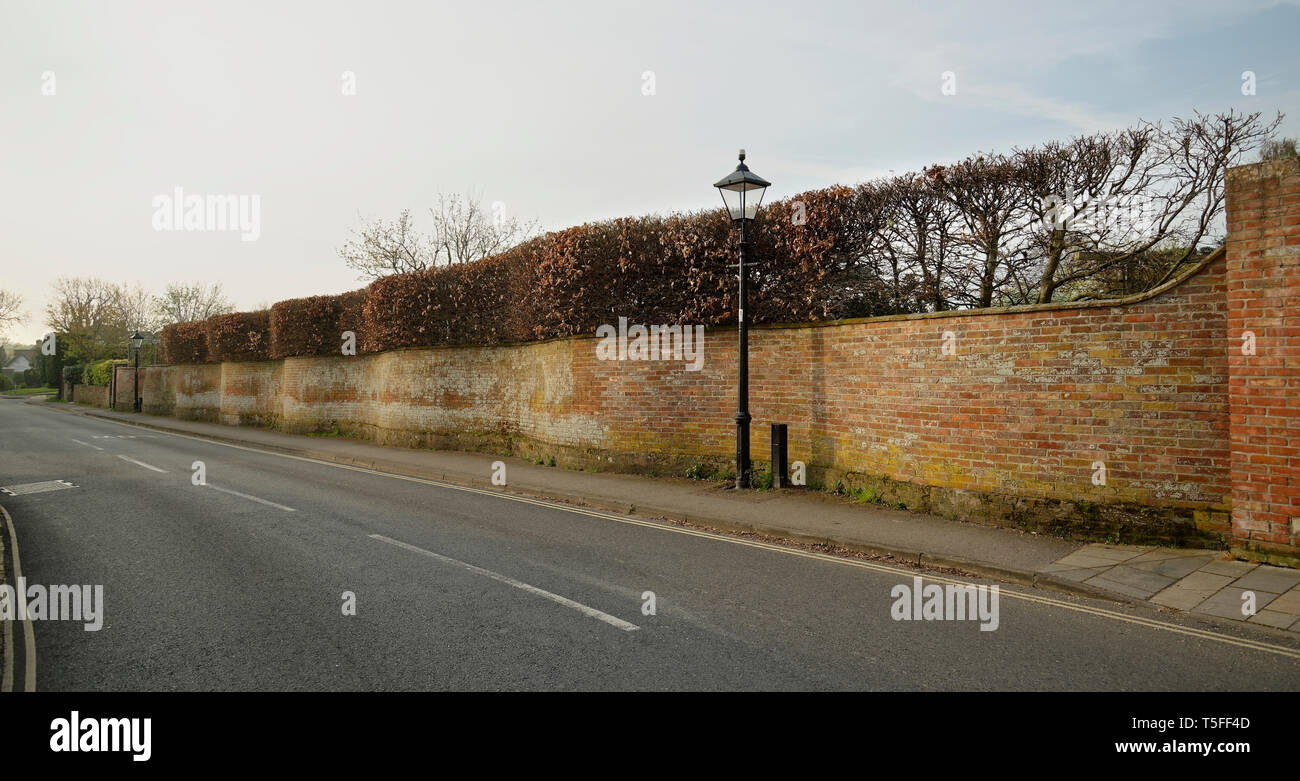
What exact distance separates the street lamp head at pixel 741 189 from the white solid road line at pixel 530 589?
5997 millimetres

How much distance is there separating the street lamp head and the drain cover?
37.9 ft

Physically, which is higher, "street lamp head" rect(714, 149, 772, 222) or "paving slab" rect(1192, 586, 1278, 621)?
"street lamp head" rect(714, 149, 772, 222)

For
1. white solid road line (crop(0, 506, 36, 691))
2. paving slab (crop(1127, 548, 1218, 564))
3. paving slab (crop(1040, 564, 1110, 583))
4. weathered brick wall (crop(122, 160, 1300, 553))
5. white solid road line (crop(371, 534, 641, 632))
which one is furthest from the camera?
paving slab (crop(1127, 548, 1218, 564))

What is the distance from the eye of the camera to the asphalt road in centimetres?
396

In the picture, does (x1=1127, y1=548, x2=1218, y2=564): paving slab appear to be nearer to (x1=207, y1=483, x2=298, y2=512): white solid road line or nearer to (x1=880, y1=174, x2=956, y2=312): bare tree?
(x1=880, y1=174, x2=956, y2=312): bare tree

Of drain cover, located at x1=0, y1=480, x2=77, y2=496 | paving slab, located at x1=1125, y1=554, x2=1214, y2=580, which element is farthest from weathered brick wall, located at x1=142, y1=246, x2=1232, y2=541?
drain cover, located at x1=0, y1=480, x2=77, y2=496

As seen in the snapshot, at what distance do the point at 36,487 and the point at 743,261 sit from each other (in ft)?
39.4

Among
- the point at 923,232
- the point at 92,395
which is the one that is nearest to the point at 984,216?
the point at 923,232

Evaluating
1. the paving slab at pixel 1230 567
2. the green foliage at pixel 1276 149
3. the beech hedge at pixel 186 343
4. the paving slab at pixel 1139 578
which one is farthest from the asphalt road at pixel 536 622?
the beech hedge at pixel 186 343

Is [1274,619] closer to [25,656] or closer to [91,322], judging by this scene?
[25,656]

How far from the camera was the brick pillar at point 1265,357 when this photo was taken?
5.80 m

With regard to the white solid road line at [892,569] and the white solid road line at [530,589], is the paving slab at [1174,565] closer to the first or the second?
the white solid road line at [892,569]
